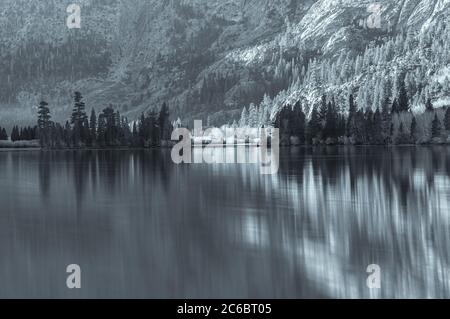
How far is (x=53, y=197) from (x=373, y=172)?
36.1m

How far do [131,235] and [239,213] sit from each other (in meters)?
9.12

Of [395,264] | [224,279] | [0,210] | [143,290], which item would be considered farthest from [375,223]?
[0,210]

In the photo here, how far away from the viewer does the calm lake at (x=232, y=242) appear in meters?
20.0

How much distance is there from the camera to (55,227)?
3253 centimetres

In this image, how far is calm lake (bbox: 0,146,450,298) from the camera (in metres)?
20.0

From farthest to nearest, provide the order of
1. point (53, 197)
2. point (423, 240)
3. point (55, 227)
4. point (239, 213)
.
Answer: point (53, 197) → point (239, 213) → point (55, 227) → point (423, 240)

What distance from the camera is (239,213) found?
36.6 m

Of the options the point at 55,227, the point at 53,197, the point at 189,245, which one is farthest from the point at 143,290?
the point at 53,197

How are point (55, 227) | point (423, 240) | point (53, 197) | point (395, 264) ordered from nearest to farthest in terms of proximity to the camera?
point (395, 264), point (423, 240), point (55, 227), point (53, 197)

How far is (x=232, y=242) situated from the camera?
2717cm

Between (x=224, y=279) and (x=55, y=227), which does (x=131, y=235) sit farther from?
(x=224, y=279)
